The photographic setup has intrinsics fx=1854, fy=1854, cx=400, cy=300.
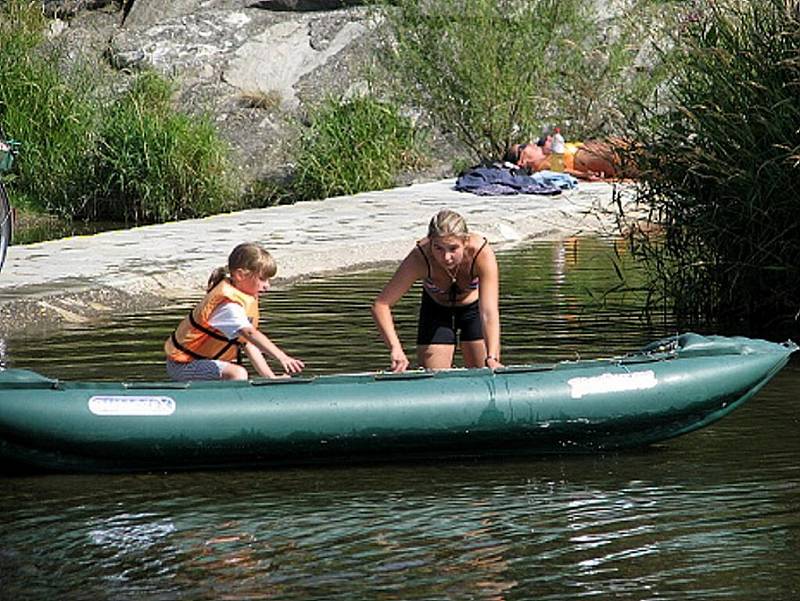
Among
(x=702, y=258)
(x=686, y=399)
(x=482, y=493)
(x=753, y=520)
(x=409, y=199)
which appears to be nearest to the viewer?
(x=753, y=520)

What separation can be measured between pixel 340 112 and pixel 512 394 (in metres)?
14.6

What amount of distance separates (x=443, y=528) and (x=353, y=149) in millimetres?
15083

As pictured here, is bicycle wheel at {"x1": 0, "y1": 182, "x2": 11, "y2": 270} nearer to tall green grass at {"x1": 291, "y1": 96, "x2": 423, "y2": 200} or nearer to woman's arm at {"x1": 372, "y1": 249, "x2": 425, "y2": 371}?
woman's arm at {"x1": 372, "y1": 249, "x2": 425, "y2": 371}

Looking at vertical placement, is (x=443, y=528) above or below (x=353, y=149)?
below

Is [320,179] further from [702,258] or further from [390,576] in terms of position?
[390,576]

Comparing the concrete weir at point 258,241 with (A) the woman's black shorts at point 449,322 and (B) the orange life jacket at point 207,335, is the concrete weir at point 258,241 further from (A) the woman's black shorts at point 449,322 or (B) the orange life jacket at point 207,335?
(B) the orange life jacket at point 207,335

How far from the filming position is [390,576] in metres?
5.96

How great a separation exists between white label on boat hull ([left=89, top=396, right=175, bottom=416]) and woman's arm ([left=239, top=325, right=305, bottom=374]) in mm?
499

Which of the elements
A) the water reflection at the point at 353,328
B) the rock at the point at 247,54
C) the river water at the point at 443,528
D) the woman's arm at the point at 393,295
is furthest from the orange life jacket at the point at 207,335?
the rock at the point at 247,54

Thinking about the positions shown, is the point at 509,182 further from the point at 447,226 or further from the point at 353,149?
the point at 447,226

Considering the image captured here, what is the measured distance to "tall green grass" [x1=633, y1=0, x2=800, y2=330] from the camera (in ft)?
33.2

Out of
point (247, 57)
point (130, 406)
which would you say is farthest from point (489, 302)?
point (247, 57)

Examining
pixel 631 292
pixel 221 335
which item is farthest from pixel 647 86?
pixel 221 335

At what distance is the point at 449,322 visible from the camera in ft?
29.1
